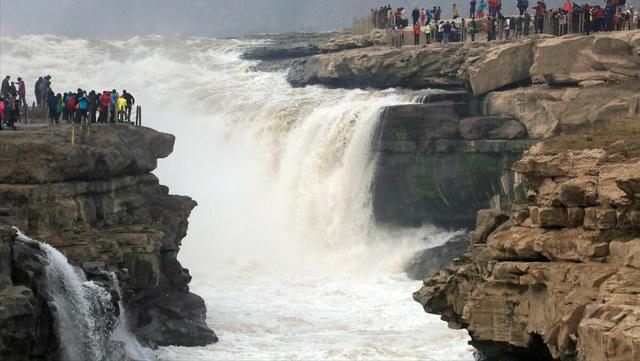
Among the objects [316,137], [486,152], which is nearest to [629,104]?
[486,152]

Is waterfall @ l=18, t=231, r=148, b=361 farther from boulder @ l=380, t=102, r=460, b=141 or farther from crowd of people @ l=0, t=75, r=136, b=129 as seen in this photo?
boulder @ l=380, t=102, r=460, b=141

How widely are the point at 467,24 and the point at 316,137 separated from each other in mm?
9362

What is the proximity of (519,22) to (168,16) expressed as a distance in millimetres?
95114

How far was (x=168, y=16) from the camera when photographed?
488 feet

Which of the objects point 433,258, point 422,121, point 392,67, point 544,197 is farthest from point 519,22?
point 544,197

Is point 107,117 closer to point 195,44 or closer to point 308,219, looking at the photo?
point 308,219

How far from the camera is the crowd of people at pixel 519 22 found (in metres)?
52.2

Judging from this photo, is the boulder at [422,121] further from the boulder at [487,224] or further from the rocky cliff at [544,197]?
the boulder at [487,224]

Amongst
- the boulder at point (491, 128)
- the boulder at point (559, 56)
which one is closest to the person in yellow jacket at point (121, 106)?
the boulder at point (491, 128)

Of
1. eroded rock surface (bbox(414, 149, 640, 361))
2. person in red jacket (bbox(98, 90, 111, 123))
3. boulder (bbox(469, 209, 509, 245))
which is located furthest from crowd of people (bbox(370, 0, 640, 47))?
eroded rock surface (bbox(414, 149, 640, 361))

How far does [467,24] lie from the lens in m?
60.6

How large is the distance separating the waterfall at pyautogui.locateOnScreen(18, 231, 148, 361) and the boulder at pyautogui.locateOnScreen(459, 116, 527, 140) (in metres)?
18.5

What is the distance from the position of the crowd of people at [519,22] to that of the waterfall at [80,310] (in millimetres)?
23683

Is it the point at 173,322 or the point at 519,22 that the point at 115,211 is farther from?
the point at 519,22
